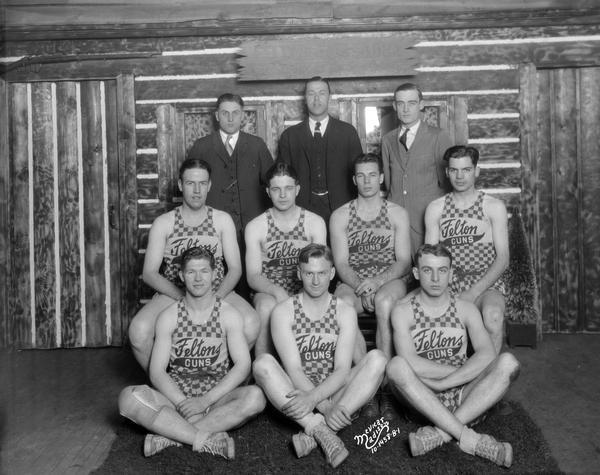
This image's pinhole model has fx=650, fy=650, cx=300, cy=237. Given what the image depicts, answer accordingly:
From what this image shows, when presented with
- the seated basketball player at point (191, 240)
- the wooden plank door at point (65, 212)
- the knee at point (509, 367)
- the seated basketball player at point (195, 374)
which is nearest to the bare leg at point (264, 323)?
the seated basketball player at point (191, 240)

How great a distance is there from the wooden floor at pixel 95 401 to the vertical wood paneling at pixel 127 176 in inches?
33.7

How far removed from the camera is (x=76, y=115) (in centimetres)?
604

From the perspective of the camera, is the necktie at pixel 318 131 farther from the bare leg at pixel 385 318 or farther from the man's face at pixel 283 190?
the bare leg at pixel 385 318

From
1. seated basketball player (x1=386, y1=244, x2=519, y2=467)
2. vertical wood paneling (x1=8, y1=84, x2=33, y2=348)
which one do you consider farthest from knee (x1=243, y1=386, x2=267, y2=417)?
vertical wood paneling (x1=8, y1=84, x2=33, y2=348)

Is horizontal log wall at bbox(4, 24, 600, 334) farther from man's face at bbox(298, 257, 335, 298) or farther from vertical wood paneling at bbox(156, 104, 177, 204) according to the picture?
man's face at bbox(298, 257, 335, 298)

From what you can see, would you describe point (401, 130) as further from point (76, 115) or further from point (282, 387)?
point (76, 115)

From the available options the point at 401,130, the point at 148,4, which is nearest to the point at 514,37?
the point at 401,130

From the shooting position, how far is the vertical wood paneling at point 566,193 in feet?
19.5

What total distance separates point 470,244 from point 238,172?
6.18ft

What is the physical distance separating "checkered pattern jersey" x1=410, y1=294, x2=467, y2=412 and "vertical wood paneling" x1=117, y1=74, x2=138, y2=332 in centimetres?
309

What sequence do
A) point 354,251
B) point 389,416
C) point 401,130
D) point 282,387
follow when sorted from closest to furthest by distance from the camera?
point 282,387 < point 389,416 < point 354,251 < point 401,130

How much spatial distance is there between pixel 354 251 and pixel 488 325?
1.10 meters

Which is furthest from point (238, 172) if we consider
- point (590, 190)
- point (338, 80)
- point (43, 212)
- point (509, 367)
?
point (590, 190)

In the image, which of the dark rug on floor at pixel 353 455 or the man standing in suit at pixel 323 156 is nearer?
the dark rug on floor at pixel 353 455
